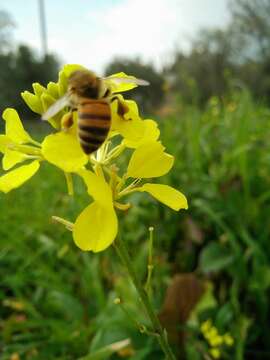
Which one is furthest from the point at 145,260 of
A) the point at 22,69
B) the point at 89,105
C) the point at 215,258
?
the point at 22,69

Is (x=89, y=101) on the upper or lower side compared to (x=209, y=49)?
upper

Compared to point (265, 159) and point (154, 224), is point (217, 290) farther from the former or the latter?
point (265, 159)

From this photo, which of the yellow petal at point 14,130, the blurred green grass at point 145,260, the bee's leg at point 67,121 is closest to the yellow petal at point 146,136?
the bee's leg at point 67,121

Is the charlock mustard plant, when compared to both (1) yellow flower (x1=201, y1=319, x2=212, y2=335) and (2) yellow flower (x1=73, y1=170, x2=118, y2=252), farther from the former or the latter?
(1) yellow flower (x1=201, y1=319, x2=212, y2=335)

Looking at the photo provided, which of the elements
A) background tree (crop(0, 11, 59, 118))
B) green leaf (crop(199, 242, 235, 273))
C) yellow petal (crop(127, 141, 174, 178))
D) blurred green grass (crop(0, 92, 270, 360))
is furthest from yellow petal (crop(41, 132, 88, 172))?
background tree (crop(0, 11, 59, 118))

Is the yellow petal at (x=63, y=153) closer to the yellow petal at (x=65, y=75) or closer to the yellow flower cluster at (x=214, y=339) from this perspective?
the yellow petal at (x=65, y=75)

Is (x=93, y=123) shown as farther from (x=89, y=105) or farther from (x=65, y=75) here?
(x=65, y=75)

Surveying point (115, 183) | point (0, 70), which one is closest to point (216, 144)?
point (115, 183)
